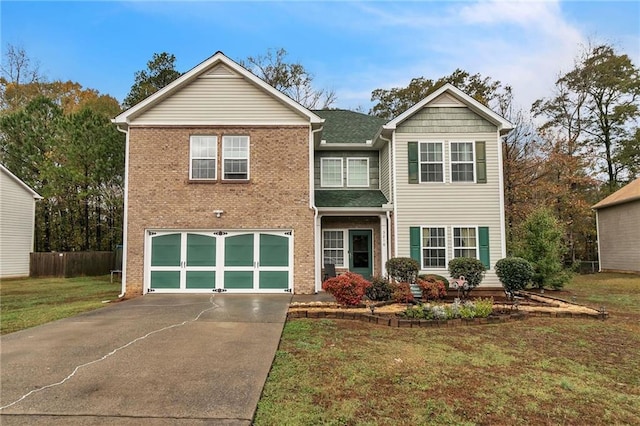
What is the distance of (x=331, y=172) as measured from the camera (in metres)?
15.7

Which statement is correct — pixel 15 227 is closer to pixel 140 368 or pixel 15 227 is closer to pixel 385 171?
pixel 385 171

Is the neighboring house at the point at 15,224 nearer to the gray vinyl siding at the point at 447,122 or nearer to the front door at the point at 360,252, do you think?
the front door at the point at 360,252

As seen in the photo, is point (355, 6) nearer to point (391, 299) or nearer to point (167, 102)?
point (167, 102)

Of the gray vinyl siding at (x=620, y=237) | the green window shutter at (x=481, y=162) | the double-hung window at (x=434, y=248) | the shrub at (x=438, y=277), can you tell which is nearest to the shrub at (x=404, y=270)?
the shrub at (x=438, y=277)

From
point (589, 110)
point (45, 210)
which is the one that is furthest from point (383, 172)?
point (589, 110)

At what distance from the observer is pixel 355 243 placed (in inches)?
589

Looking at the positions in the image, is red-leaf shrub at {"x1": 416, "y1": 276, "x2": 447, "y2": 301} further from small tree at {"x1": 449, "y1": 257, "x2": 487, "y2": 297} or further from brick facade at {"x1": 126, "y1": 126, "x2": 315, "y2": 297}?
brick facade at {"x1": 126, "y1": 126, "x2": 315, "y2": 297}

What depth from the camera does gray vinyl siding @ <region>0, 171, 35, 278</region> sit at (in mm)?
19828

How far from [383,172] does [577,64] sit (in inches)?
992

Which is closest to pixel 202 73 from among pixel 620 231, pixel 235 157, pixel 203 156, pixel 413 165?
pixel 203 156

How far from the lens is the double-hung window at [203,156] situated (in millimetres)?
12961

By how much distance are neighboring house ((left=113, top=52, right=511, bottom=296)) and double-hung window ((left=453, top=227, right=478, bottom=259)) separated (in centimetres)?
4

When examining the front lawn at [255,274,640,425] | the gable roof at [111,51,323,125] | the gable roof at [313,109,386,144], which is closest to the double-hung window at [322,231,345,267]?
the gable roof at [313,109,386,144]

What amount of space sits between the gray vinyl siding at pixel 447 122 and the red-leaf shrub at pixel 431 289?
5538mm
